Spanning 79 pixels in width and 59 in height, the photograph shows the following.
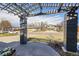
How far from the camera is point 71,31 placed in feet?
11.4

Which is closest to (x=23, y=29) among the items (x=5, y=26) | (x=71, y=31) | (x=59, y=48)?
(x=5, y=26)

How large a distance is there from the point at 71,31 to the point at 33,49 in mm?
606

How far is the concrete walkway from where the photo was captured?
11.5 ft

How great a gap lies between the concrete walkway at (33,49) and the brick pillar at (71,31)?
235 millimetres

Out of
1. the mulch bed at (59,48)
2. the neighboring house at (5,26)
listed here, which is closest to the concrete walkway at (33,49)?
the mulch bed at (59,48)

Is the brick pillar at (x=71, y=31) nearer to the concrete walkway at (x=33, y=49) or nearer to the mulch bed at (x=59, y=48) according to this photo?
the mulch bed at (x=59, y=48)

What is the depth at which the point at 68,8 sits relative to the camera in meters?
3.43

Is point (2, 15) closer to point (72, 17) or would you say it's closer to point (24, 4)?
point (24, 4)

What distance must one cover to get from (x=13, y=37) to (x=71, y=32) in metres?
0.84

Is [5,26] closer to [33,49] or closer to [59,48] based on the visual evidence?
[33,49]

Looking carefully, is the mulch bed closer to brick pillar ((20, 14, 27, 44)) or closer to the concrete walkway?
the concrete walkway

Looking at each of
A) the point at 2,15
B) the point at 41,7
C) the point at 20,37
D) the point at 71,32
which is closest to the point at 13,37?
the point at 20,37

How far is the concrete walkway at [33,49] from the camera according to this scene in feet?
11.5

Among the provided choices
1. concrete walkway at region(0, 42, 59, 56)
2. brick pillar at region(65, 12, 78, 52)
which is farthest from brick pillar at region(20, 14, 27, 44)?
brick pillar at region(65, 12, 78, 52)
